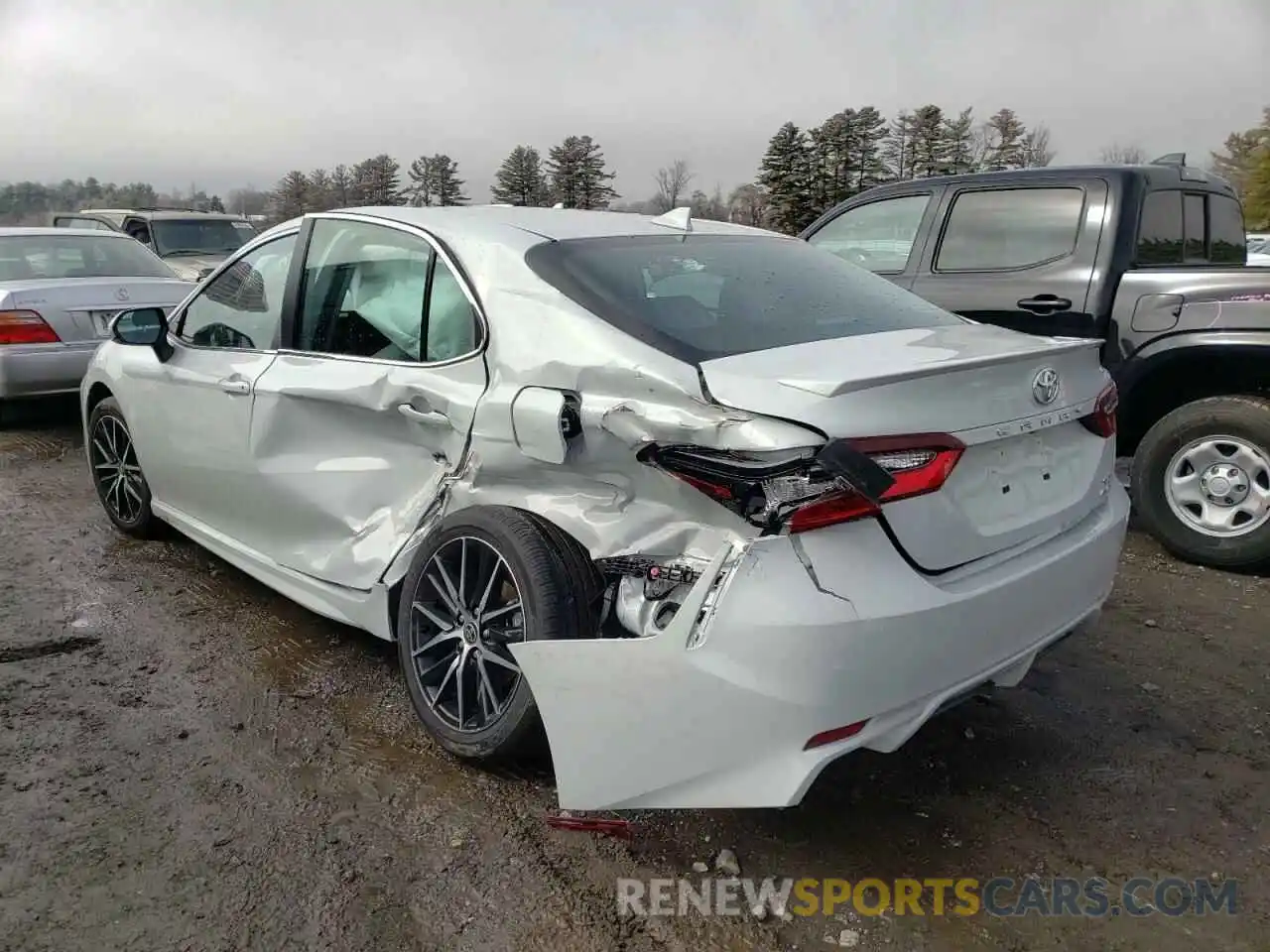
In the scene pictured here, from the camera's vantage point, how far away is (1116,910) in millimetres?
2312

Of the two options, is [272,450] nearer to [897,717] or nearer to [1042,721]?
[897,717]

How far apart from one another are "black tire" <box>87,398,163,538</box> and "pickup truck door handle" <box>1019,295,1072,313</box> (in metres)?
4.23

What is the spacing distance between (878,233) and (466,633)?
398 cm

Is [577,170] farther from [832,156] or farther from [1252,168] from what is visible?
[1252,168]

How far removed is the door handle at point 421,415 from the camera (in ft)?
9.68

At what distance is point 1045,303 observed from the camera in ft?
16.2

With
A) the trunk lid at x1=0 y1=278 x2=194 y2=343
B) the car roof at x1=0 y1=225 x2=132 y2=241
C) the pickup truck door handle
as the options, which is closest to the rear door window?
the pickup truck door handle

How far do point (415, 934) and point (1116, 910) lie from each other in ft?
5.15

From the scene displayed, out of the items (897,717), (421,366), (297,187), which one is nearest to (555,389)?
(421,366)

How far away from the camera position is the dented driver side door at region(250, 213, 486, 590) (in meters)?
3.00

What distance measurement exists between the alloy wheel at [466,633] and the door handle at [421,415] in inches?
14.4

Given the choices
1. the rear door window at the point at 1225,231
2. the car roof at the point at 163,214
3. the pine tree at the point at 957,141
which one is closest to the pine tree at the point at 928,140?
the pine tree at the point at 957,141

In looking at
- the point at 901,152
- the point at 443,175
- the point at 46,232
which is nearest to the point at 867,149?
the point at 901,152

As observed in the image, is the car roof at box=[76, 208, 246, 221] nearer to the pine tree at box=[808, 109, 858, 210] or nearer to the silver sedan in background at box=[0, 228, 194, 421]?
the silver sedan in background at box=[0, 228, 194, 421]
